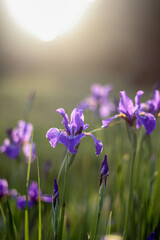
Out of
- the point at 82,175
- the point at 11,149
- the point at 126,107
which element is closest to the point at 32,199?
the point at 11,149

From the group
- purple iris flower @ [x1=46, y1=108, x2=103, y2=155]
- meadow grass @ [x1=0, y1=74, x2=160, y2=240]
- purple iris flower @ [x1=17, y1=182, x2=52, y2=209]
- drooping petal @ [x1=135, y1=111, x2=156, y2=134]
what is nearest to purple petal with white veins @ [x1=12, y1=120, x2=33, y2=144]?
meadow grass @ [x1=0, y1=74, x2=160, y2=240]

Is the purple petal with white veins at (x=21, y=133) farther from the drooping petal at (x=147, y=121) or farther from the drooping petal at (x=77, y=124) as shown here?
the drooping petal at (x=147, y=121)

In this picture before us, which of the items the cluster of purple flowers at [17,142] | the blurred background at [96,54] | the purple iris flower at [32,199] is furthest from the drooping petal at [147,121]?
the blurred background at [96,54]

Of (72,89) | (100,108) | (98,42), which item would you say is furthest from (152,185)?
(98,42)

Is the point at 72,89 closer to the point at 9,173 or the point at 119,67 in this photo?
the point at 119,67

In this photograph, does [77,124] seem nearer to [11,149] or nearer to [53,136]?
[53,136]

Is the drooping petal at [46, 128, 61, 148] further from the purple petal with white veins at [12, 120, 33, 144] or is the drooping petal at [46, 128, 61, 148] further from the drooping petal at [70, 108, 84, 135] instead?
the purple petal with white veins at [12, 120, 33, 144]
